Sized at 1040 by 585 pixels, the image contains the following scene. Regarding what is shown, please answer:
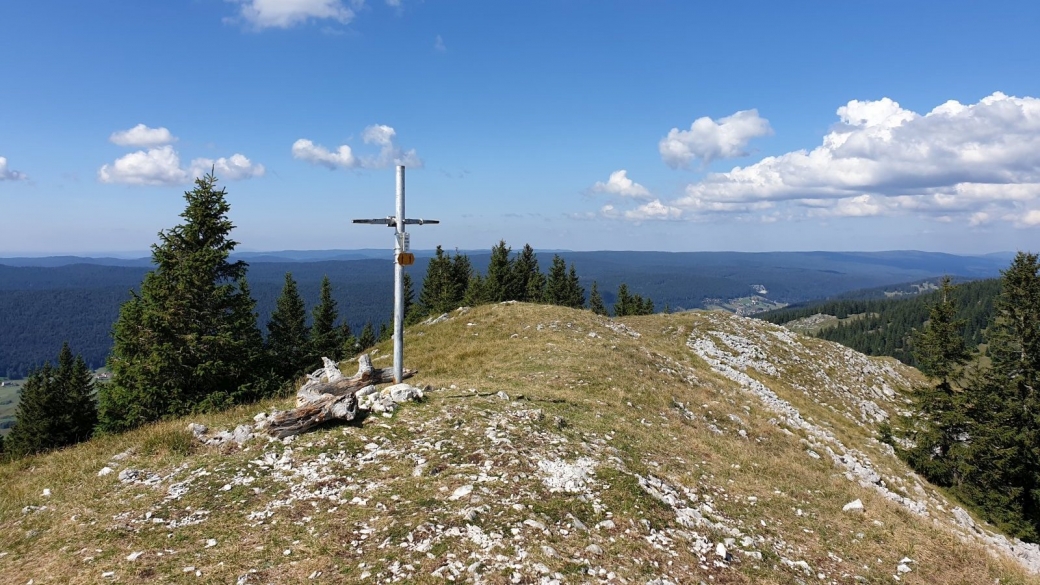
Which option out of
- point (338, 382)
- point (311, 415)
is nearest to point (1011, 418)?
point (338, 382)

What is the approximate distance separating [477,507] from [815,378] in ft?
149

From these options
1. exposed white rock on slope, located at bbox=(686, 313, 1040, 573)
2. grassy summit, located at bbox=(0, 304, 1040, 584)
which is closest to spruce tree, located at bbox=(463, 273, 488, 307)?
exposed white rock on slope, located at bbox=(686, 313, 1040, 573)

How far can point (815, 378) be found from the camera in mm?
44125

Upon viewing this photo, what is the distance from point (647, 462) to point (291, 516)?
868 cm

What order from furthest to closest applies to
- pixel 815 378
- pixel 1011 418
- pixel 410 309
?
pixel 410 309, pixel 815 378, pixel 1011 418

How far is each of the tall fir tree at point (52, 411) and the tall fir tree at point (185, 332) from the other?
93.6ft

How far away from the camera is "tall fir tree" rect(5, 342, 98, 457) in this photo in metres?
42.2

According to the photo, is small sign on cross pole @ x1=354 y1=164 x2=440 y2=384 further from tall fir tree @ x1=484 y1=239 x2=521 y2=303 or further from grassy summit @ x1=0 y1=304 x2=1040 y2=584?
tall fir tree @ x1=484 y1=239 x2=521 y2=303

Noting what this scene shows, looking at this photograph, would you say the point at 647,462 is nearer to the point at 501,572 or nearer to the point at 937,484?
the point at 501,572

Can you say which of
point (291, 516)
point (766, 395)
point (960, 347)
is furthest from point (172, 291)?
point (960, 347)

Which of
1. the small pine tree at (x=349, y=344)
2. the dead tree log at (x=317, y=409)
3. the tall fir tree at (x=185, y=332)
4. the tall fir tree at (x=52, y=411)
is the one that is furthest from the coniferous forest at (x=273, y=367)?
the small pine tree at (x=349, y=344)

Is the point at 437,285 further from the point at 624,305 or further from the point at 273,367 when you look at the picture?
the point at 273,367

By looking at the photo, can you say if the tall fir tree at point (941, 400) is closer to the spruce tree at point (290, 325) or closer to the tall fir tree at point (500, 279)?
the spruce tree at point (290, 325)

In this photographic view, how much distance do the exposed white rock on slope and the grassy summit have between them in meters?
1.35
